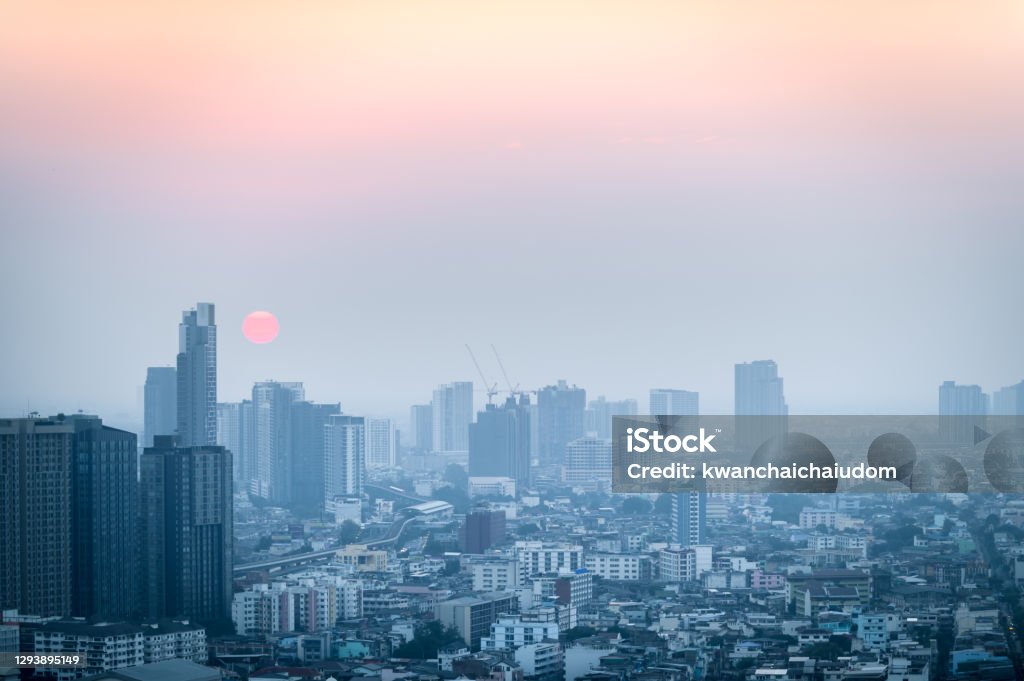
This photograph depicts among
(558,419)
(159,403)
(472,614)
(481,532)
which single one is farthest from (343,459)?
(472,614)

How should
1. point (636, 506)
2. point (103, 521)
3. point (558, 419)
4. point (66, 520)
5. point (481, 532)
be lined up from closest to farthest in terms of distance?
point (66, 520) → point (103, 521) → point (636, 506) → point (481, 532) → point (558, 419)

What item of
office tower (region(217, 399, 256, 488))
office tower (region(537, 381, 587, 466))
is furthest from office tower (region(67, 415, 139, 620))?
office tower (region(537, 381, 587, 466))

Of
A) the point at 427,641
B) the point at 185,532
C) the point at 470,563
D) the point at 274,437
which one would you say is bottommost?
the point at 427,641

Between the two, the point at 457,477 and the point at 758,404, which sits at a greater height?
the point at 758,404

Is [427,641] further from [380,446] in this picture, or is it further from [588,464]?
[380,446]

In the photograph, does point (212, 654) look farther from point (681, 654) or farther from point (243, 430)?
point (243, 430)

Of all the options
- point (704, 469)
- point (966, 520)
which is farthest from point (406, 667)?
point (966, 520)
